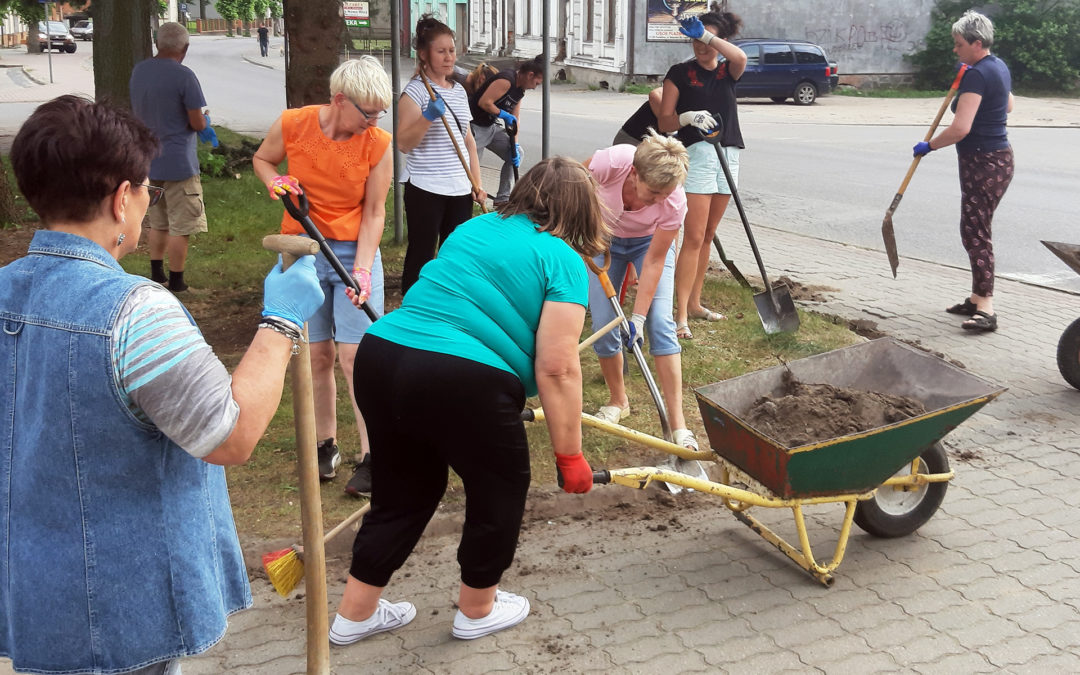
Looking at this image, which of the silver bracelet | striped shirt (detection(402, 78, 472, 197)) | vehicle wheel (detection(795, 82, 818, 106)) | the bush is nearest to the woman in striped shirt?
striped shirt (detection(402, 78, 472, 197))

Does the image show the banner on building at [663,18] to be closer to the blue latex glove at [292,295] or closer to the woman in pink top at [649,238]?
the woman in pink top at [649,238]

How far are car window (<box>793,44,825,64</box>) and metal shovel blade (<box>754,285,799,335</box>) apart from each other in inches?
828

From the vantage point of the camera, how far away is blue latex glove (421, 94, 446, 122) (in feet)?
17.9

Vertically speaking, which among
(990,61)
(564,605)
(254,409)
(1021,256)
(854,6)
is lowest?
(564,605)

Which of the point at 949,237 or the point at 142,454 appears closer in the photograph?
the point at 142,454

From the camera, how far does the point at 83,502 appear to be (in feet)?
5.98

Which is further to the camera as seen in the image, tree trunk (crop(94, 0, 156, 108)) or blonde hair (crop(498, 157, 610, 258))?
tree trunk (crop(94, 0, 156, 108))

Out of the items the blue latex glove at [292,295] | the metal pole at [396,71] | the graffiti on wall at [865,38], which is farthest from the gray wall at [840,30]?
the blue latex glove at [292,295]

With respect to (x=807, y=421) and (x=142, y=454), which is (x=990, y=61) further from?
(x=142, y=454)

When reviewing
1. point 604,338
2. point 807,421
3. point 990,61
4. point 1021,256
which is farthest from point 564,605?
point 1021,256

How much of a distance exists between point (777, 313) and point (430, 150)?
252 cm

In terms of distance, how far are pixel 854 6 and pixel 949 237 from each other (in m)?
22.8

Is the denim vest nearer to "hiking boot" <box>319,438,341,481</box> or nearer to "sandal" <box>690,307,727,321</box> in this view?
"hiking boot" <box>319,438,341,481</box>

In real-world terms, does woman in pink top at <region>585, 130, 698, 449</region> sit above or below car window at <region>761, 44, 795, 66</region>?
below
